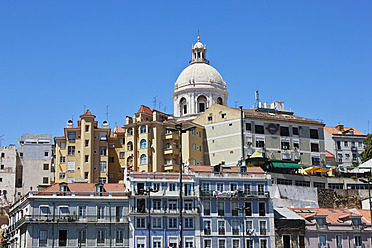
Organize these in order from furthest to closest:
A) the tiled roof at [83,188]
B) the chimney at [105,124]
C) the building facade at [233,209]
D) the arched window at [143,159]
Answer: the chimney at [105,124], the arched window at [143,159], the tiled roof at [83,188], the building facade at [233,209]

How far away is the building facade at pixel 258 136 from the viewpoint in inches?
4301

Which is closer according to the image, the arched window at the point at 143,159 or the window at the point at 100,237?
the window at the point at 100,237

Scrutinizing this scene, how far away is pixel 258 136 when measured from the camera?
110 meters

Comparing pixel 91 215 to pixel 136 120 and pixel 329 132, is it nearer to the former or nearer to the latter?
pixel 136 120

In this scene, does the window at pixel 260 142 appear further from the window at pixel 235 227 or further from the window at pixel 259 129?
the window at pixel 235 227

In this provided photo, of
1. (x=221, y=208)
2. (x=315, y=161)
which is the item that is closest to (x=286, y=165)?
(x=315, y=161)


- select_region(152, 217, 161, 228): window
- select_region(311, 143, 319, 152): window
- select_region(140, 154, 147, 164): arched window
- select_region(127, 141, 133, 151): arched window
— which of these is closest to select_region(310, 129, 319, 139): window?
select_region(311, 143, 319, 152): window

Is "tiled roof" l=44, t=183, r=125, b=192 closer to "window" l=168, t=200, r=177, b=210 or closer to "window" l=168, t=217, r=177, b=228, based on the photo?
"window" l=168, t=200, r=177, b=210

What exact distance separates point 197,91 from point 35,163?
1454 inches

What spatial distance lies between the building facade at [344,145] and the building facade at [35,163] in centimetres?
6290

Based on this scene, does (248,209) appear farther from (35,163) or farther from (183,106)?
(35,163)

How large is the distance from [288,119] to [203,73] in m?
24.7

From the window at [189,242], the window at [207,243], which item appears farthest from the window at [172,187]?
the window at [207,243]

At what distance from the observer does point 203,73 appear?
13000 cm
